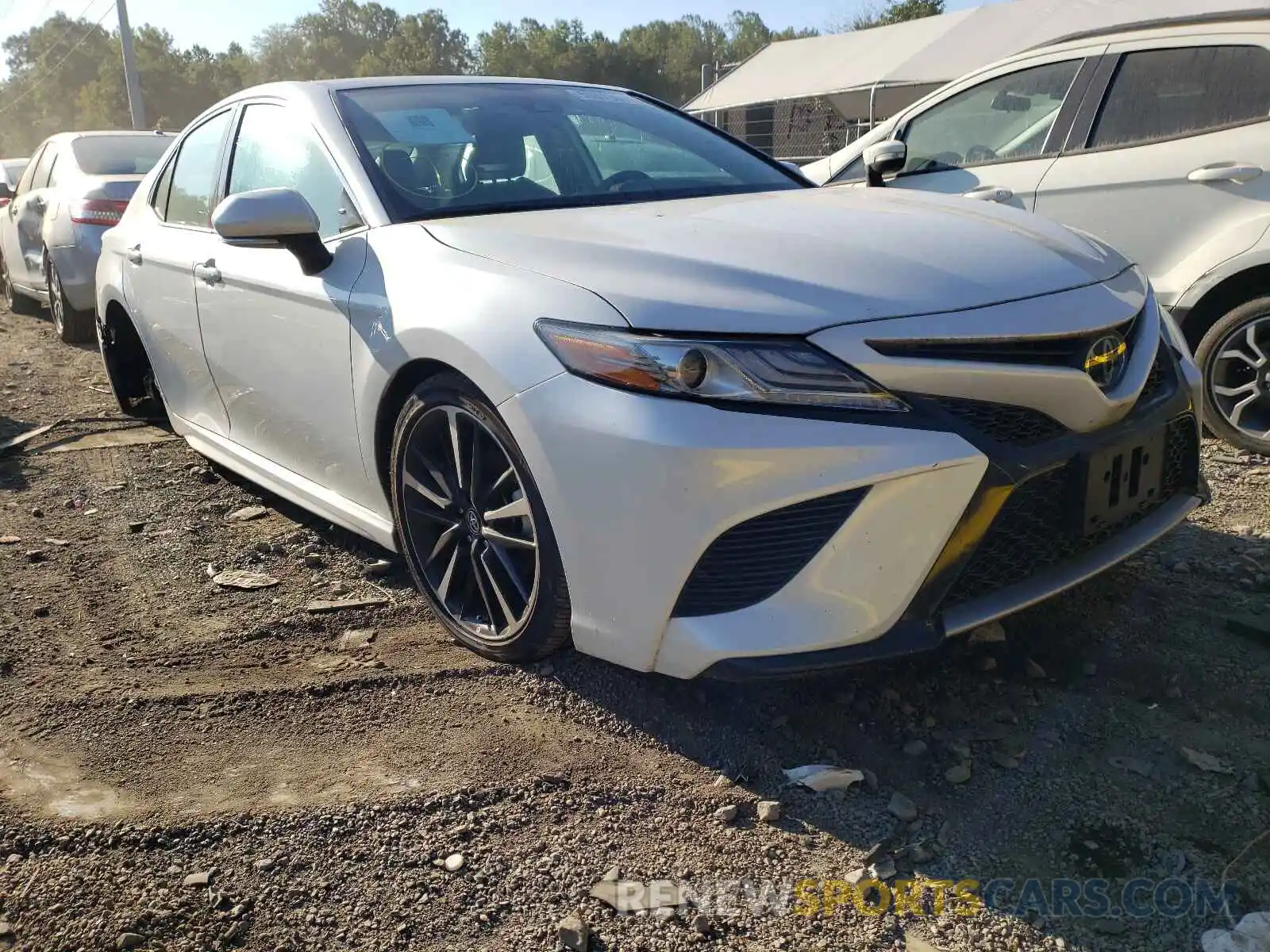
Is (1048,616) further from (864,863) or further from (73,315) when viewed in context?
(73,315)

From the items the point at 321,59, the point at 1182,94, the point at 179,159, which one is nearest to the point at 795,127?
the point at 1182,94

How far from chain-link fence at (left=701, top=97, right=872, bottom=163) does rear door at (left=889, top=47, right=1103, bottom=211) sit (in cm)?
1334

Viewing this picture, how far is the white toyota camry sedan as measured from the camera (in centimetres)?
205

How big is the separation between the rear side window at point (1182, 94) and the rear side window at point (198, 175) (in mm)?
3603

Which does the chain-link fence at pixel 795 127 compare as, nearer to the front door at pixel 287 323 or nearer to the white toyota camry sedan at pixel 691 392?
the front door at pixel 287 323

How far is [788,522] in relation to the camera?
2059mm

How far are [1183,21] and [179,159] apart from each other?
4.24 m

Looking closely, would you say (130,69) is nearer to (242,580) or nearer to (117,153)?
(117,153)

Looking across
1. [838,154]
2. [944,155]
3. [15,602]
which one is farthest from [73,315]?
[944,155]

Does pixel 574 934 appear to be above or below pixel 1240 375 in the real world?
below

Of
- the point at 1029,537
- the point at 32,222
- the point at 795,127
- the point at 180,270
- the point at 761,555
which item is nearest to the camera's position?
the point at 761,555

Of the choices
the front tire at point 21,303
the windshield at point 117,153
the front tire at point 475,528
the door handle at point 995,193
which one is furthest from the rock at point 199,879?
the front tire at point 21,303

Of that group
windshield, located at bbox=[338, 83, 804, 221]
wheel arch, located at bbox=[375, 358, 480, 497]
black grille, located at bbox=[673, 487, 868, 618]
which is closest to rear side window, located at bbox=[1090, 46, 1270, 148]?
windshield, located at bbox=[338, 83, 804, 221]

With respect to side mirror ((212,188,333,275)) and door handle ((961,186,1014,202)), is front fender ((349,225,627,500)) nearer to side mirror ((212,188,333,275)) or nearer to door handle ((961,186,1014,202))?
side mirror ((212,188,333,275))
